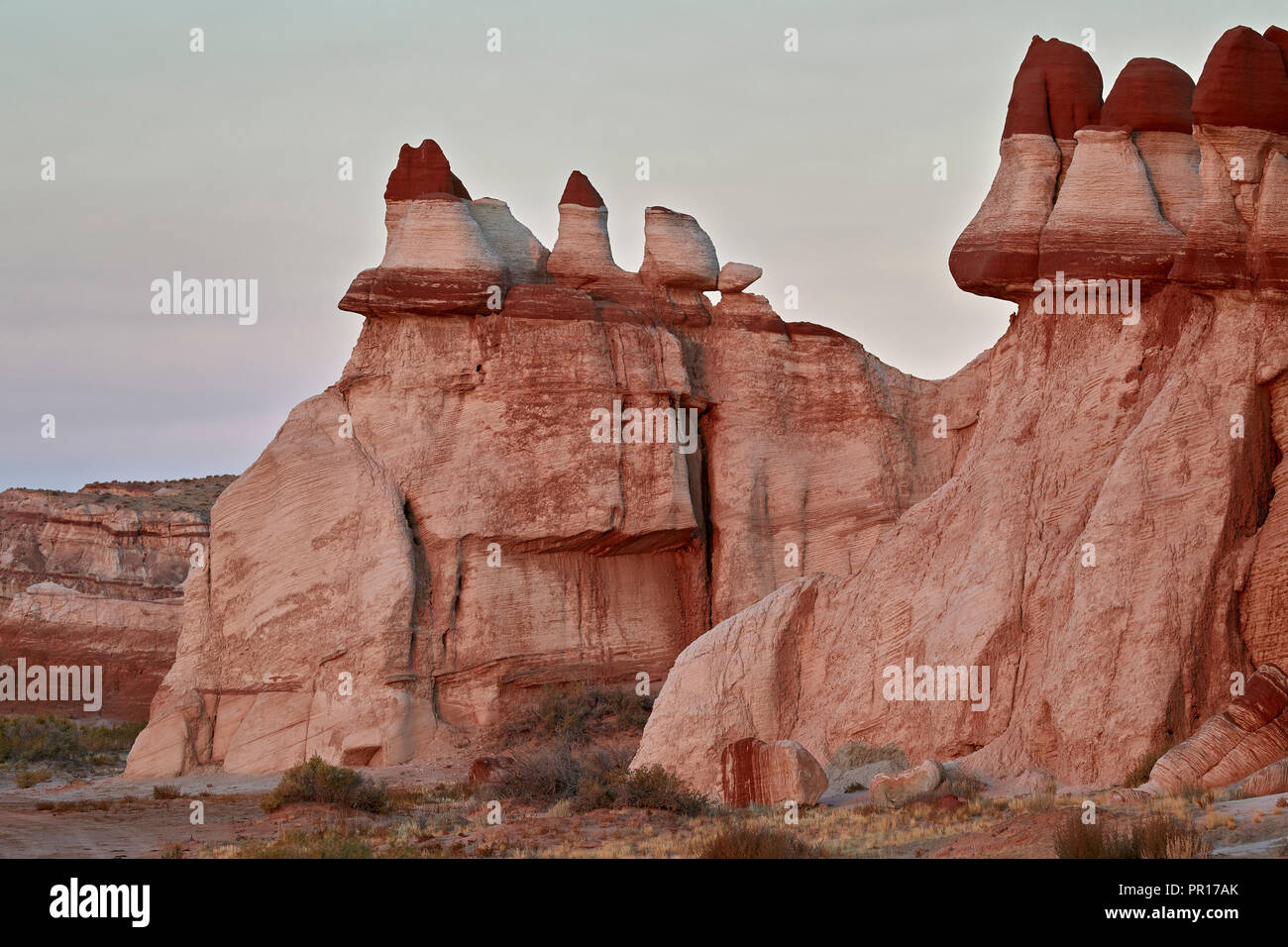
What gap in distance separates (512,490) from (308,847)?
15.4m

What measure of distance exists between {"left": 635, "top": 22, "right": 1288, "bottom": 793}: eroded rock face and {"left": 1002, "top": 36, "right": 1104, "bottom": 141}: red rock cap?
34 mm

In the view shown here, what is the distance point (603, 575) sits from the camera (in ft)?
111

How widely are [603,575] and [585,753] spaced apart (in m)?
7.68

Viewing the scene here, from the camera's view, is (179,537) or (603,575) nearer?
(603,575)

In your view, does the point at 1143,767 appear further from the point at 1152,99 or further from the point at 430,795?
the point at 430,795

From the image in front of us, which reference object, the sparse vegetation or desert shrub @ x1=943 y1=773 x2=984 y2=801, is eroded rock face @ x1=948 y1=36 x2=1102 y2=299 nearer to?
desert shrub @ x1=943 y1=773 x2=984 y2=801

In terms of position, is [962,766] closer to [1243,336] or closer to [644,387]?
[1243,336]

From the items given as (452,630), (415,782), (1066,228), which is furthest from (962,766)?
(452,630)

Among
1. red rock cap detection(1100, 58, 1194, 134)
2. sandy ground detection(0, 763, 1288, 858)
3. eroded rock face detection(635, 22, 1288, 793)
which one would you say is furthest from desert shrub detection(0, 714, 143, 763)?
red rock cap detection(1100, 58, 1194, 134)

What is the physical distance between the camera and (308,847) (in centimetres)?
1777

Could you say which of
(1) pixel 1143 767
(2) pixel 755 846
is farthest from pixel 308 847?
(1) pixel 1143 767

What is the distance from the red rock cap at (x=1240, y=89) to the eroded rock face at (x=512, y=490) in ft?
45.3

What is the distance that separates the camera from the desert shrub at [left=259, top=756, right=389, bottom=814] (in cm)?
2417

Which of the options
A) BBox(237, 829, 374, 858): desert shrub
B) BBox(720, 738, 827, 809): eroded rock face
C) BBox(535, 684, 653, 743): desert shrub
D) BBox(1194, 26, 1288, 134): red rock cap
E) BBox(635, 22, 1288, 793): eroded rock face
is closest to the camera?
BBox(237, 829, 374, 858): desert shrub
